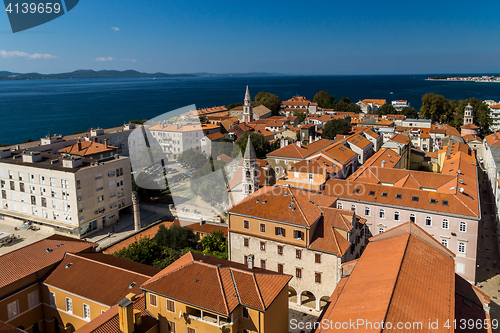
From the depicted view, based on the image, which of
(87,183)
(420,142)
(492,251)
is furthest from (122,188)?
(420,142)

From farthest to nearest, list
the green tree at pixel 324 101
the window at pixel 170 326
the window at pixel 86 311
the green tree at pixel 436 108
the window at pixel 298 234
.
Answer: the green tree at pixel 324 101
the green tree at pixel 436 108
the window at pixel 298 234
the window at pixel 86 311
the window at pixel 170 326

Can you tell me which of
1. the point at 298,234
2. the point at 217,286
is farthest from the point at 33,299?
the point at 298,234

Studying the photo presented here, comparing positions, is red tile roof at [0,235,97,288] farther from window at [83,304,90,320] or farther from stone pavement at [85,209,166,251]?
stone pavement at [85,209,166,251]

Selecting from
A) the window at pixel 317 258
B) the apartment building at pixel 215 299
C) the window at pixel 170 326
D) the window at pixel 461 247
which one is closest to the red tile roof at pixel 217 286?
the apartment building at pixel 215 299

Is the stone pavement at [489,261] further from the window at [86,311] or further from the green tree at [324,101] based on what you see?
the green tree at [324,101]

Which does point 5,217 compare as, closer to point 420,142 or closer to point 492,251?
point 492,251
